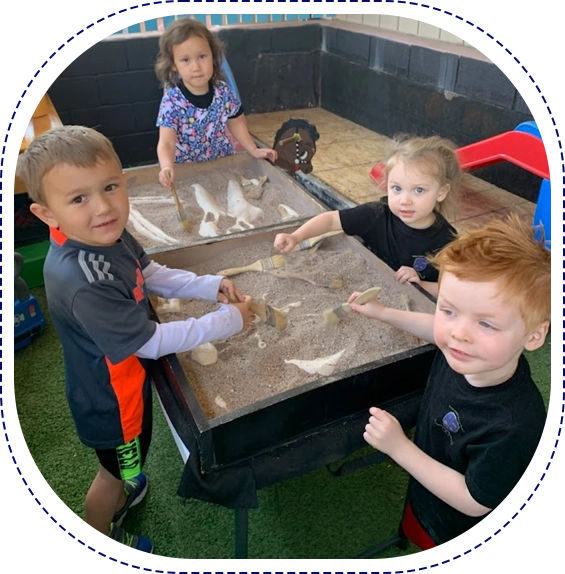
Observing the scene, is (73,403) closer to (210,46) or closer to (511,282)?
(511,282)

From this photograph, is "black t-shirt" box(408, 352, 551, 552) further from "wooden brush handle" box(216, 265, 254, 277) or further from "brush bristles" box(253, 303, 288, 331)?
"wooden brush handle" box(216, 265, 254, 277)

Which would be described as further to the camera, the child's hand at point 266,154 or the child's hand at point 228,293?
the child's hand at point 266,154

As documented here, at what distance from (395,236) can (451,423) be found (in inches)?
31.3

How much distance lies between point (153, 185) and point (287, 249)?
3.51 feet

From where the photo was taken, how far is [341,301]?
164cm

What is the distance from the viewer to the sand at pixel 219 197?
7.04ft

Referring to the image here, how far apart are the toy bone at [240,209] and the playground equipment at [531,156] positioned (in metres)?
0.67

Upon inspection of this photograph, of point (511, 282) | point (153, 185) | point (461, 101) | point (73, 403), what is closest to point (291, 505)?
point (73, 403)

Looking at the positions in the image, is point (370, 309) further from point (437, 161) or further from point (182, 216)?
point (182, 216)

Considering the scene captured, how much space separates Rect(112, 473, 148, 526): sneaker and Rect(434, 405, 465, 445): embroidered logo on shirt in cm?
94

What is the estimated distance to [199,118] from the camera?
2.54 meters

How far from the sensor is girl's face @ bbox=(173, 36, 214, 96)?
7.73 ft

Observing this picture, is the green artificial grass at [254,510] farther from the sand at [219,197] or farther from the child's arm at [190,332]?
the sand at [219,197]

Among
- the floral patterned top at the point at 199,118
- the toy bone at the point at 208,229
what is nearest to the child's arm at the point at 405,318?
the toy bone at the point at 208,229
